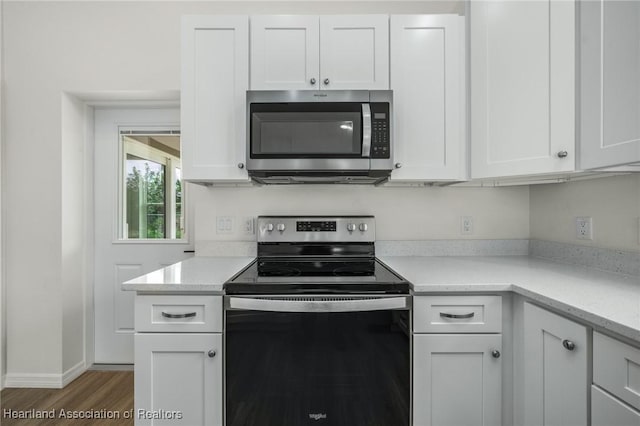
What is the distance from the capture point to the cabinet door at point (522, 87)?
1.39 meters

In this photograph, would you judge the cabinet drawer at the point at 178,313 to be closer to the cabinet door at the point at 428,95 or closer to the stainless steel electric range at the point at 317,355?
the stainless steel electric range at the point at 317,355

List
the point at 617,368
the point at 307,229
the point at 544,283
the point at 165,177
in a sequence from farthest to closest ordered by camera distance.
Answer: the point at 165,177
the point at 307,229
the point at 544,283
the point at 617,368

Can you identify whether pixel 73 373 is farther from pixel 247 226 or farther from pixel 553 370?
pixel 553 370

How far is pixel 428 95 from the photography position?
182cm

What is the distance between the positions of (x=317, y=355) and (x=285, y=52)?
4.83 ft

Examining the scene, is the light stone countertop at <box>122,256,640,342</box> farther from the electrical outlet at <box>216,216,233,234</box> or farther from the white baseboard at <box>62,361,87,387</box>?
the white baseboard at <box>62,361,87,387</box>

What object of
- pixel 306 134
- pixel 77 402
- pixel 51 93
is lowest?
pixel 77 402

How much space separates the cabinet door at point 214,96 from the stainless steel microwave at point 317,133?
138 millimetres

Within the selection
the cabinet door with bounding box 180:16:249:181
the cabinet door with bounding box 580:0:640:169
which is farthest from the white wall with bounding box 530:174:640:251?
the cabinet door with bounding box 180:16:249:181

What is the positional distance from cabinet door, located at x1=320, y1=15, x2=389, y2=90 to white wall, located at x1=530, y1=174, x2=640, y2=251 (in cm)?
111

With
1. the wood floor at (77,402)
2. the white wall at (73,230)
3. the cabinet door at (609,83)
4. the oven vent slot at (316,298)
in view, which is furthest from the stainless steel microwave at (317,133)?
the wood floor at (77,402)

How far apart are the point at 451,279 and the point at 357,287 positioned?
406 mm

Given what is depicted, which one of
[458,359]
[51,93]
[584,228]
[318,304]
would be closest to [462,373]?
[458,359]

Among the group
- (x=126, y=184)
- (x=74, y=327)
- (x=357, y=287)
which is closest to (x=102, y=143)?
(x=126, y=184)
